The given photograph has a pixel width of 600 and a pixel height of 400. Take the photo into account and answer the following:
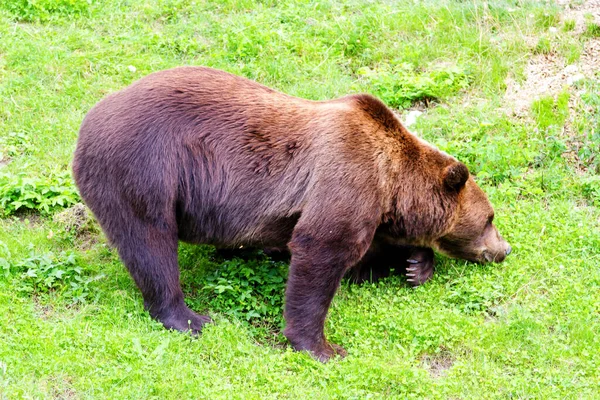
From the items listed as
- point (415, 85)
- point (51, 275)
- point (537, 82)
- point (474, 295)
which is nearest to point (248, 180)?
point (51, 275)

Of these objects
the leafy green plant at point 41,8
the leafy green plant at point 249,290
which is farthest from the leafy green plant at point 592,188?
the leafy green plant at point 41,8

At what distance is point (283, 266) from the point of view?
771 centimetres

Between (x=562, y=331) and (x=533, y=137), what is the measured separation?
2.89 metres

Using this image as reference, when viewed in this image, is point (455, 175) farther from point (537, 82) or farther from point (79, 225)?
point (79, 225)

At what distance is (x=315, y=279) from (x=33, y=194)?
306 centimetres

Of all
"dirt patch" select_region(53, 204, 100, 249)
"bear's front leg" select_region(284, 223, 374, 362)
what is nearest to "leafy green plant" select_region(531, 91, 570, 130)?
"bear's front leg" select_region(284, 223, 374, 362)

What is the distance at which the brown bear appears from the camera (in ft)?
21.7

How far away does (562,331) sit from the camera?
6.83m

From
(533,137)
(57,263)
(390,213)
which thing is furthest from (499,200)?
(57,263)

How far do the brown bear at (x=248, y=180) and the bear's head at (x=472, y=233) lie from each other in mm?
354

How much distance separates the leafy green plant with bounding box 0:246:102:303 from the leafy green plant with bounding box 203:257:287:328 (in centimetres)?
99

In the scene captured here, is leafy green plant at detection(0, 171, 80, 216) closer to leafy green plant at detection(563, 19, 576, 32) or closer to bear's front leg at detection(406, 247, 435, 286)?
bear's front leg at detection(406, 247, 435, 286)

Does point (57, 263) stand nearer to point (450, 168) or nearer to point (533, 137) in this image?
point (450, 168)

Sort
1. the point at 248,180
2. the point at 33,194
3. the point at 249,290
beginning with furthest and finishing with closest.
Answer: the point at 33,194
the point at 249,290
the point at 248,180
